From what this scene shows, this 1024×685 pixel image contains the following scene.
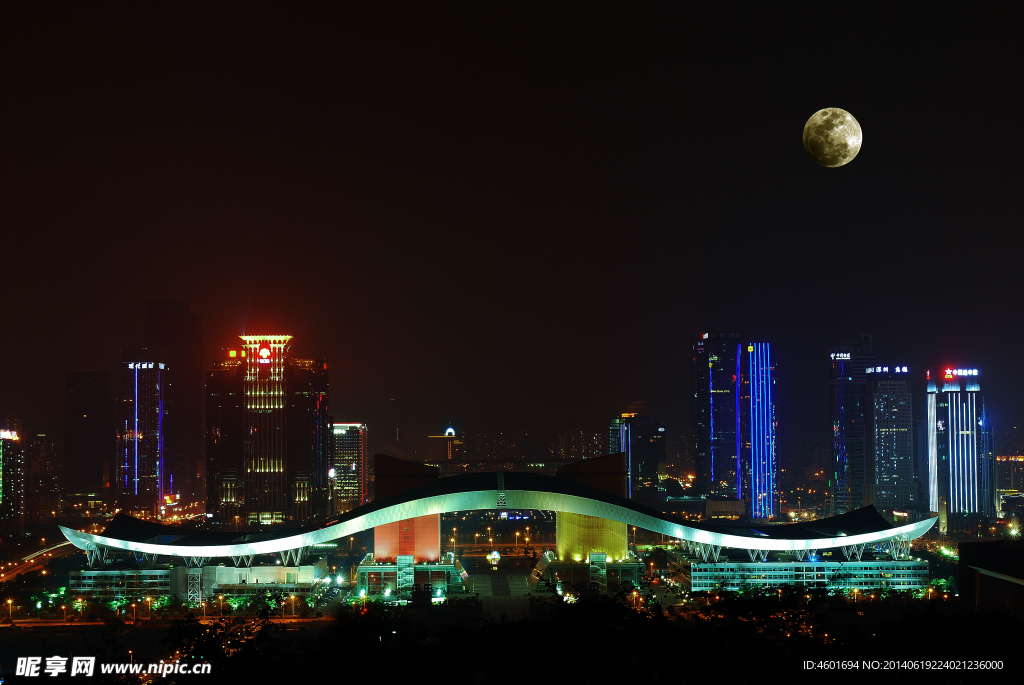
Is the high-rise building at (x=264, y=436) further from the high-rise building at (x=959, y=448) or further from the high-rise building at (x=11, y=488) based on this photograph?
the high-rise building at (x=959, y=448)

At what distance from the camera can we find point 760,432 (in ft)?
255

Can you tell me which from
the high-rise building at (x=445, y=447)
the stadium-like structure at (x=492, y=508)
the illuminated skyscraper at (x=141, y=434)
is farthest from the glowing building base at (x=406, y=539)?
the high-rise building at (x=445, y=447)

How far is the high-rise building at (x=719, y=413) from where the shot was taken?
7906 cm

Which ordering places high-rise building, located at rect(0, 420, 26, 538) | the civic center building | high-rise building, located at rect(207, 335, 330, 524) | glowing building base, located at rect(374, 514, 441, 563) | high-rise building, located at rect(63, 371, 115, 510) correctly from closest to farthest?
the civic center building, glowing building base, located at rect(374, 514, 441, 563), high-rise building, located at rect(0, 420, 26, 538), high-rise building, located at rect(207, 335, 330, 524), high-rise building, located at rect(63, 371, 115, 510)

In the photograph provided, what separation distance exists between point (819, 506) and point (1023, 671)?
67.1 metres

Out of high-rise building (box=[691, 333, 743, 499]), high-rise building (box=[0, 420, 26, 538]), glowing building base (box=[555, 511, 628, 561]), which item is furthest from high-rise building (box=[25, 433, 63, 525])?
high-rise building (box=[691, 333, 743, 499])

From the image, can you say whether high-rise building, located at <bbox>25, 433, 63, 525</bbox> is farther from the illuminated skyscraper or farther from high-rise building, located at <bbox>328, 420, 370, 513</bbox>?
high-rise building, located at <bbox>328, 420, 370, 513</bbox>

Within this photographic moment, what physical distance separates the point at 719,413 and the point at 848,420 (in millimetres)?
10528

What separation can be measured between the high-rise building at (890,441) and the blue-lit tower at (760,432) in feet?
A: 24.4

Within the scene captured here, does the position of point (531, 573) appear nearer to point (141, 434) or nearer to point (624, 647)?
point (624, 647)

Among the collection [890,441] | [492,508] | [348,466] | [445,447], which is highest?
[890,441]

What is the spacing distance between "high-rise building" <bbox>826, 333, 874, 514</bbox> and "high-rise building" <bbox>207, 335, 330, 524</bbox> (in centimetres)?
3998

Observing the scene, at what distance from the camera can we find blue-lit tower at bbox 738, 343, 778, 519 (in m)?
76.1

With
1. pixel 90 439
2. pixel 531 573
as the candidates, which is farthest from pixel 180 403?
pixel 531 573
